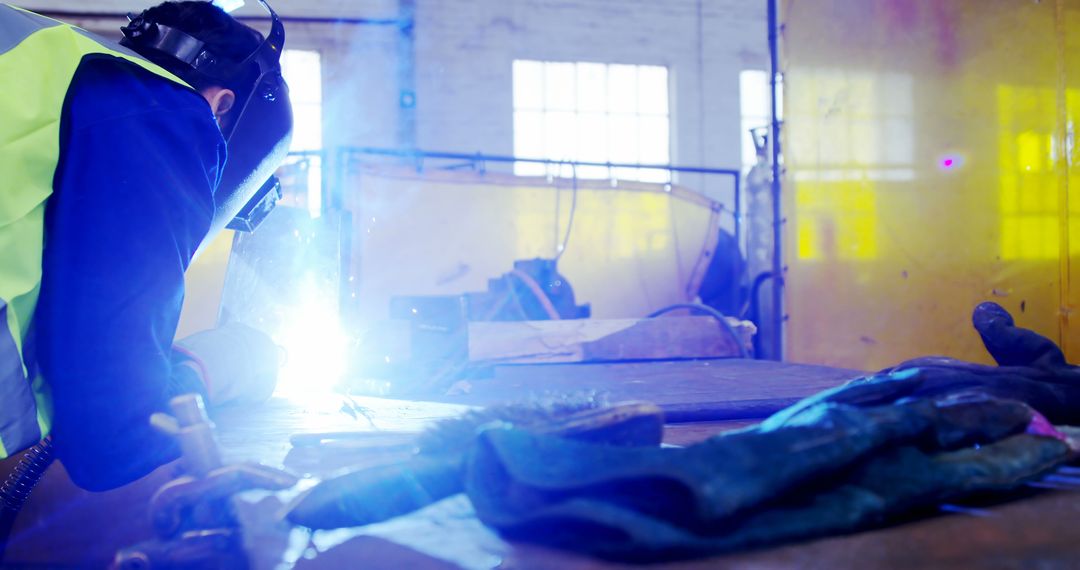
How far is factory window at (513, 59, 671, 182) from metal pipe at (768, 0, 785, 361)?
484 cm

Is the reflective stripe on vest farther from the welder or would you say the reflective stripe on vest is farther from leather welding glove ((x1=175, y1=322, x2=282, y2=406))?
leather welding glove ((x1=175, y1=322, x2=282, y2=406))

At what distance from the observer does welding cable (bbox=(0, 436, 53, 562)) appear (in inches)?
47.4

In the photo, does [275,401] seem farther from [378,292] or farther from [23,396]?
[378,292]

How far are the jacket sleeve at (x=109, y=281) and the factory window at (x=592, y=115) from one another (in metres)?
7.88

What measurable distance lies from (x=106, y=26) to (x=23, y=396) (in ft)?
30.6

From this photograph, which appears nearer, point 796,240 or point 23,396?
point 23,396

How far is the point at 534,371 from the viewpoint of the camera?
3229 millimetres

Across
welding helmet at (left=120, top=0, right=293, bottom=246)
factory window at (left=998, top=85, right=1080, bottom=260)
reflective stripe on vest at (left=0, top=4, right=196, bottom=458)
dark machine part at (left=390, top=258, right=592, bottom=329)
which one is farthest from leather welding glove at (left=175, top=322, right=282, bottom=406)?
factory window at (left=998, top=85, right=1080, bottom=260)

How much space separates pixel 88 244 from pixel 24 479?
1.39 ft

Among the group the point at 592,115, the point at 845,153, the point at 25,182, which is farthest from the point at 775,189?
the point at 592,115

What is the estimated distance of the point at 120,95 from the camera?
1.20 m

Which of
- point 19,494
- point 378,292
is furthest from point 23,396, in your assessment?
point 378,292

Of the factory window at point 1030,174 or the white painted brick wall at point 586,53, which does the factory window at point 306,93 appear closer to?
the white painted brick wall at point 586,53

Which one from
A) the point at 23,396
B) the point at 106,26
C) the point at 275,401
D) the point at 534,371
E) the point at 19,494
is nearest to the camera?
the point at 23,396
